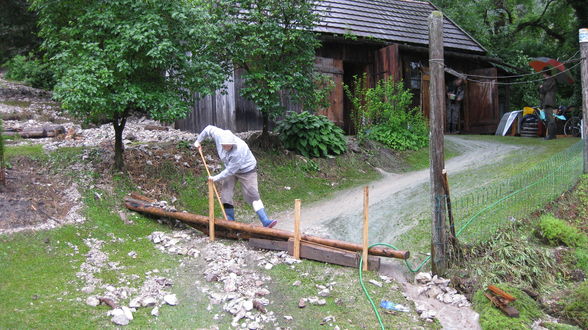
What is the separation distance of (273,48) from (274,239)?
4964mm

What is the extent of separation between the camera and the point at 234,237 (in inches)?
308

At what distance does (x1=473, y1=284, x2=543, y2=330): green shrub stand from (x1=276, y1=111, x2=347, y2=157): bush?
21.5ft

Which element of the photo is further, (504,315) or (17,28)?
(17,28)

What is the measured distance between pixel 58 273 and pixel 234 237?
2.55 m

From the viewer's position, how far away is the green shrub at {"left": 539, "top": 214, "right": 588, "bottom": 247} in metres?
7.84

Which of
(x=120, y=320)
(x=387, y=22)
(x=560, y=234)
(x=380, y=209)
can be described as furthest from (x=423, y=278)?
(x=387, y=22)

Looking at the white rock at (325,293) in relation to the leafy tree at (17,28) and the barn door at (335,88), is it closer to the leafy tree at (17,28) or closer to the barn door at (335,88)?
the barn door at (335,88)

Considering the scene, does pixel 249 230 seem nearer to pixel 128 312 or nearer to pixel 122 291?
pixel 122 291

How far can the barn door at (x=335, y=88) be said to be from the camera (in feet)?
48.9

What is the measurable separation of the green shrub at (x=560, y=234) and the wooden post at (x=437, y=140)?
Result: 2323mm

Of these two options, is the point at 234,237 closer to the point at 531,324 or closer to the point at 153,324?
the point at 153,324

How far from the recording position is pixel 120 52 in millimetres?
8336

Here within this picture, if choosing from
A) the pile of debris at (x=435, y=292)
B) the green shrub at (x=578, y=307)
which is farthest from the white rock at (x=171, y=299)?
the green shrub at (x=578, y=307)

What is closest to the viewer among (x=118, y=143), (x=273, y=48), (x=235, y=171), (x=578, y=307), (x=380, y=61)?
(x=578, y=307)
